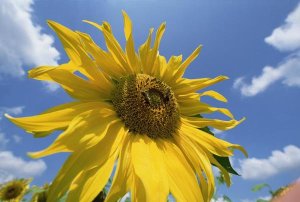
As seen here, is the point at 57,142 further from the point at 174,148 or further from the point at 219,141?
the point at 219,141

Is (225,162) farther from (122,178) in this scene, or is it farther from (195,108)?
(122,178)

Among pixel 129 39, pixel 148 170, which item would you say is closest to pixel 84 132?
pixel 148 170

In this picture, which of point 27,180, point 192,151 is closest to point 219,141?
point 192,151

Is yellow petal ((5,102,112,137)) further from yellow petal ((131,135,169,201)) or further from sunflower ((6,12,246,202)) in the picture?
yellow petal ((131,135,169,201))

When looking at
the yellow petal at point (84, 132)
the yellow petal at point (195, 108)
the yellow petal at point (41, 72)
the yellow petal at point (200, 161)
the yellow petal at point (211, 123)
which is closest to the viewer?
the yellow petal at point (84, 132)

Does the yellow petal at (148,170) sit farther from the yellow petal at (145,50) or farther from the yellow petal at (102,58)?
the yellow petal at (145,50)

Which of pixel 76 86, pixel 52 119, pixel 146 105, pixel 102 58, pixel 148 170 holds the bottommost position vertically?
pixel 148 170

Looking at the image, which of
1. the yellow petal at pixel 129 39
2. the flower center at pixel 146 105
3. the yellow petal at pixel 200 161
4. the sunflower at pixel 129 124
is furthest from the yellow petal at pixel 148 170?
the yellow petal at pixel 129 39
